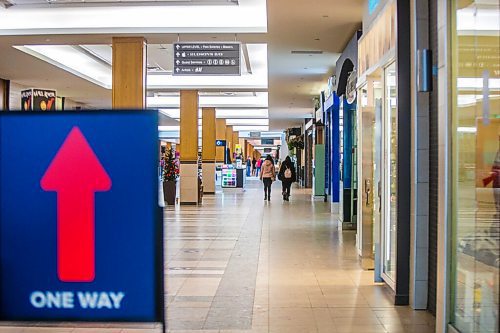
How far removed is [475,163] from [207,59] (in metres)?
7.77

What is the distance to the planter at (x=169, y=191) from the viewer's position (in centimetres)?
1817

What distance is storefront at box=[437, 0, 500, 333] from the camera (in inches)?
149

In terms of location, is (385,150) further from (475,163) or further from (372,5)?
(475,163)

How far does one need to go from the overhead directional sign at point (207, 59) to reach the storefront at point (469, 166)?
716 centimetres

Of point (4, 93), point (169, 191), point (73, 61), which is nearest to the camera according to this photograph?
point (73, 61)

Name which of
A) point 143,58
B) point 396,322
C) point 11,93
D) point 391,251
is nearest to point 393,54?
point 391,251

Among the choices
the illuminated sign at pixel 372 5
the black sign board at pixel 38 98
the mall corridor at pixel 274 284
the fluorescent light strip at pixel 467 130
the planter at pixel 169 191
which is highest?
the illuminated sign at pixel 372 5

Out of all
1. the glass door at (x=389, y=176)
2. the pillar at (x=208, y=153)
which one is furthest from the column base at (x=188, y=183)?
the glass door at (x=389, y=176)

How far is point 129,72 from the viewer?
1098 centimetres

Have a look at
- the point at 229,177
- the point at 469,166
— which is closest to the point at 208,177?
the point at 229,177

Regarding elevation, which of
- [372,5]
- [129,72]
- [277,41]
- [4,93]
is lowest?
[129,72]

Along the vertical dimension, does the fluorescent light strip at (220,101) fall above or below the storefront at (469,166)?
above

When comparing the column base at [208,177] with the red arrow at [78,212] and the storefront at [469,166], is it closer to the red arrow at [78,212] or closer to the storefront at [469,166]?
the storefront at [469,166]

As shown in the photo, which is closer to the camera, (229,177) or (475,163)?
(475,163)
